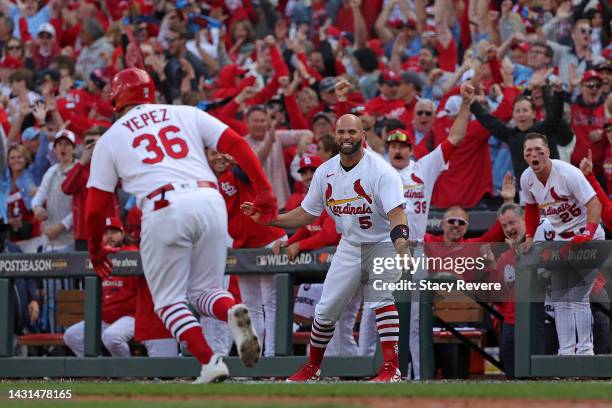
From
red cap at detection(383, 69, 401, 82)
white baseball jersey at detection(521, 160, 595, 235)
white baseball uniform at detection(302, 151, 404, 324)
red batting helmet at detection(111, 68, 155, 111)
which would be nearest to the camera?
red batting helmet at detection(111, 68, 155, 111)

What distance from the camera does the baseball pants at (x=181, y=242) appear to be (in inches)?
301

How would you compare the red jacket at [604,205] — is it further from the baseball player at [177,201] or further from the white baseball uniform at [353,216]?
the baseball player at [177,201]

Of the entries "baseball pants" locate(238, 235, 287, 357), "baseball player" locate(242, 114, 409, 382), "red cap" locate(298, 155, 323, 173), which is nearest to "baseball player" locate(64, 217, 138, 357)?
"baseball pants" locate(238, 235, 287, 357)

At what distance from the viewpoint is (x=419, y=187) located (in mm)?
11047

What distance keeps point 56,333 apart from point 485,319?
411cm

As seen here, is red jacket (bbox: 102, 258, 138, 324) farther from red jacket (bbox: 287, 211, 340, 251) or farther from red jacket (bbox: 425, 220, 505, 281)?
red jacket (bbox: 425, 220, 505, 281)

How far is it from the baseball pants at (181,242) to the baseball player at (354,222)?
124cm

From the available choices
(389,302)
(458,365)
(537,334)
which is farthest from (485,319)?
(389,302)

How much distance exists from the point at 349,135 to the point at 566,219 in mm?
2394

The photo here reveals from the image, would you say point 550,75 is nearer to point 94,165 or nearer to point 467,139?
point 467,139

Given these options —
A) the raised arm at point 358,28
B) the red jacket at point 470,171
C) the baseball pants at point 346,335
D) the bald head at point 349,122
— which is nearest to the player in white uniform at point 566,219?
the baseball pants at point 346,335

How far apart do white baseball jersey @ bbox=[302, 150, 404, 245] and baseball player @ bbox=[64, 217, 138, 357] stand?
2901 millimetres

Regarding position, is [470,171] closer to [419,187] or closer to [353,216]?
[419,187]

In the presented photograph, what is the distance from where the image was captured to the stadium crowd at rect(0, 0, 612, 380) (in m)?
11.8
